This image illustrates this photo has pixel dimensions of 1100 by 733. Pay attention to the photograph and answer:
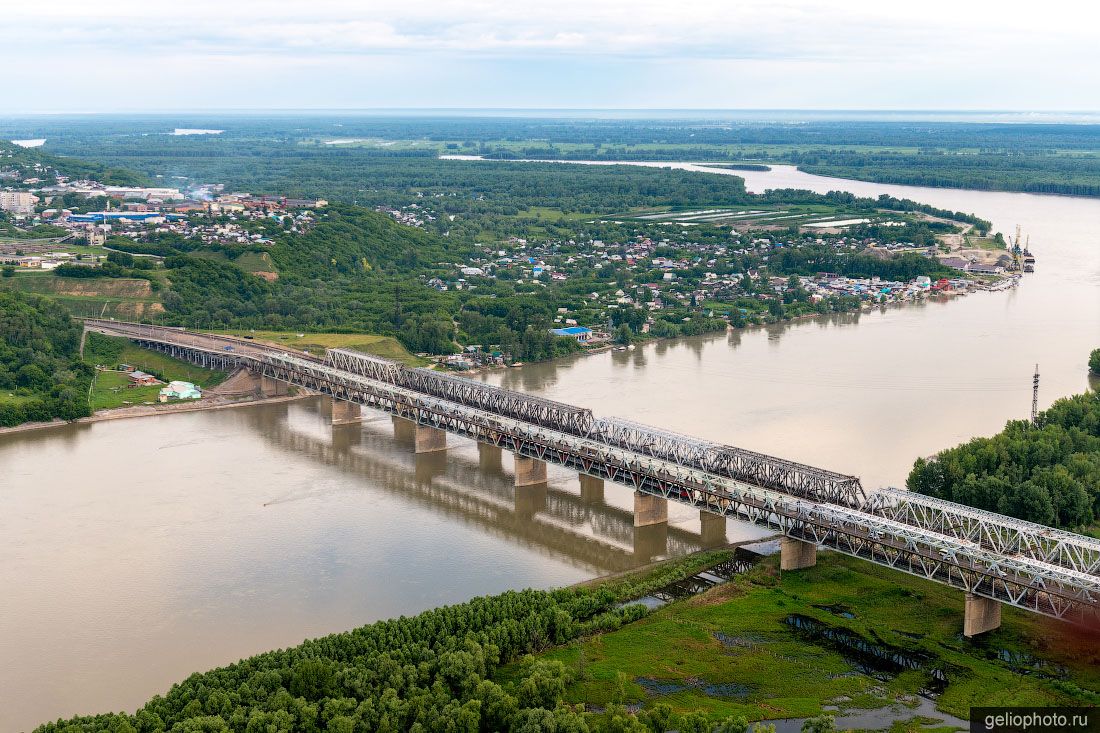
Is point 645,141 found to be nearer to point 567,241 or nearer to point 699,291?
point 567,241

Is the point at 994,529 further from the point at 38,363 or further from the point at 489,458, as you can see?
the point at 38,363

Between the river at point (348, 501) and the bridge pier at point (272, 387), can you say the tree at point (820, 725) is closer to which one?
the river at point (348, 501)

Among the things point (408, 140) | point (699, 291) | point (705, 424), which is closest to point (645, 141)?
point (408, 140)

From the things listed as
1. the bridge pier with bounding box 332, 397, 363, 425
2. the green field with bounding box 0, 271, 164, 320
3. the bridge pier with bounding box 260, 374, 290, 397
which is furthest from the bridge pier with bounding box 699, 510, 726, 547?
the green field with bounding box 0, 271, 164, 320

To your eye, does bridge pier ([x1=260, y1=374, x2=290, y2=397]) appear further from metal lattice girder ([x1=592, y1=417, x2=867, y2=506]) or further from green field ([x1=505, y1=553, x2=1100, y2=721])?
green field ([x1=505, y1=553, x2=1100, y2=721])

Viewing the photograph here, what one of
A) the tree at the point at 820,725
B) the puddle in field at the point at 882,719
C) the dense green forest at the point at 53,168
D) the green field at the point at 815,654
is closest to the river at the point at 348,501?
the green field at the point at 815,654

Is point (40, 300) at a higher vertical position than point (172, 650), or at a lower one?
higher
